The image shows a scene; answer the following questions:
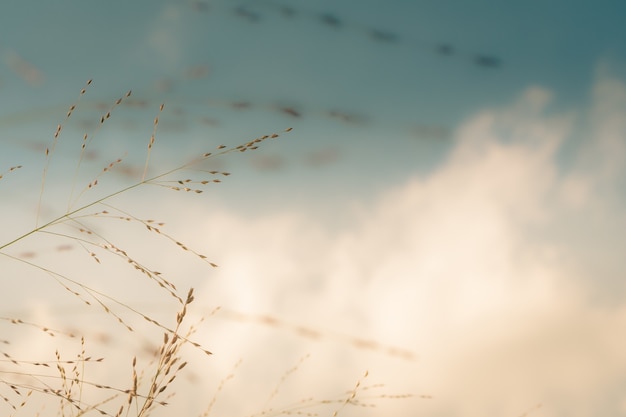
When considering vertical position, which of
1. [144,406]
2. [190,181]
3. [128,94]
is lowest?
[144,406]

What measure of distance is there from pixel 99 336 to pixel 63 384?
0.31 meters

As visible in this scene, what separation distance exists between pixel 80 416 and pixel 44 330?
443 millimetres

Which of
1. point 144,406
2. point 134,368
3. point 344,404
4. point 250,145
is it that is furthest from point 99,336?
point 344,404

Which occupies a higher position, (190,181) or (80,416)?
(190,181)

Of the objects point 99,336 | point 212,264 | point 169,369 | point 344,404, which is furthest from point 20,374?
point 344,404

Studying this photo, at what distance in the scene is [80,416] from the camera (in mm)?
1881

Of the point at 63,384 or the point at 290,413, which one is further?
the point at 290,413

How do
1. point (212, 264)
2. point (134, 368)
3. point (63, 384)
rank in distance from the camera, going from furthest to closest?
point (63, 384) → point (134, 368) → point (212, 264)

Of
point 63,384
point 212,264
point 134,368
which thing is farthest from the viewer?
point 63,384

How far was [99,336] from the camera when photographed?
1.65m

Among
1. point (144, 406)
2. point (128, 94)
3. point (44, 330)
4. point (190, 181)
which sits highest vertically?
point (128, 94)

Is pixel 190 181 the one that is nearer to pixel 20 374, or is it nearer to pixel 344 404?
pixel 20 374

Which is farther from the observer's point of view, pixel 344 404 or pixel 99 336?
pixel 344 404

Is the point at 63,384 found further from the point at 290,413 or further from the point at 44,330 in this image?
the point at 290,413
